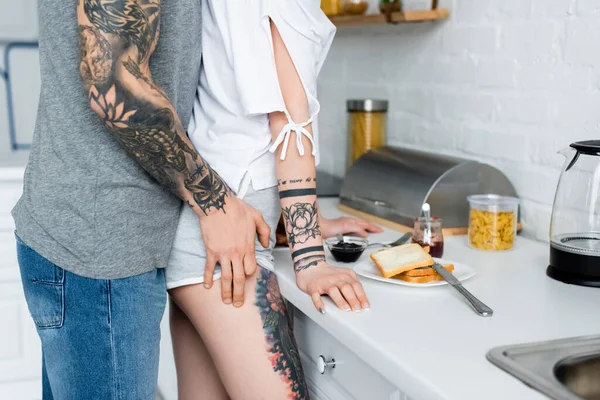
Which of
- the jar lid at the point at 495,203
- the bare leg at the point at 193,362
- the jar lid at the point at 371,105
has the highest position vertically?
the jar lid at the point at 371,105

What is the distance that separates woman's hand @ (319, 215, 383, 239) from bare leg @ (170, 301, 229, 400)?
1.23 ft

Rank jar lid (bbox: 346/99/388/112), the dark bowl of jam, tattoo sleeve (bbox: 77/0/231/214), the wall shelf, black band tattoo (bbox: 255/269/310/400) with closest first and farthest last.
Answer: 1. tattoo sleeve (bbox: 77/0/231/214)
2. black band tattoo (bbox: 255/269/310/400)
3. the dark bowl of jam
4. the wall shelf
5. jar lid (bbox: 346/99/388/112)

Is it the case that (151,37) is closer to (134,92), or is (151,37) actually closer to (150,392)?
(134,92)

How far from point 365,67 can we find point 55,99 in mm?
1395

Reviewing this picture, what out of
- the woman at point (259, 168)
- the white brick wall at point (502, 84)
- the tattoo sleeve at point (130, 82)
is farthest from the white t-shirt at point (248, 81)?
the white brick wall at point (502, 84)

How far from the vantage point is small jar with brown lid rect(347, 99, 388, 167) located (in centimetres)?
208

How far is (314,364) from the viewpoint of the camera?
4.33 ft

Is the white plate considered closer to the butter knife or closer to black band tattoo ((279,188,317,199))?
the butter knife

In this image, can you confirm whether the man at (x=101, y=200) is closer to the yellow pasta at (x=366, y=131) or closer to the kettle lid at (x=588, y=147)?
the kettle lid at (x=588, y=147)

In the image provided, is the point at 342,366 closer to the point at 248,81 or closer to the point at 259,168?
the point at 259,168

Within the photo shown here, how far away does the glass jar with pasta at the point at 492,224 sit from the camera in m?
1.46

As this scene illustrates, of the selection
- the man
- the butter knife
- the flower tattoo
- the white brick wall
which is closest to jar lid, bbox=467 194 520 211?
the white brick wall

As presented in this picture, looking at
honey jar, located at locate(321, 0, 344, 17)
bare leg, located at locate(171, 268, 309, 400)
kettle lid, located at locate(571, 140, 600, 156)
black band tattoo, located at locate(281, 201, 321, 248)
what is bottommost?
bare leg, located at locate(171, 268, 309, 400)

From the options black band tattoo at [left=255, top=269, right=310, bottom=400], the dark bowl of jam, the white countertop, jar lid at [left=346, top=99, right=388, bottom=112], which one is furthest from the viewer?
jar lid at [left=346, top=99, right=388, bottom=112]
